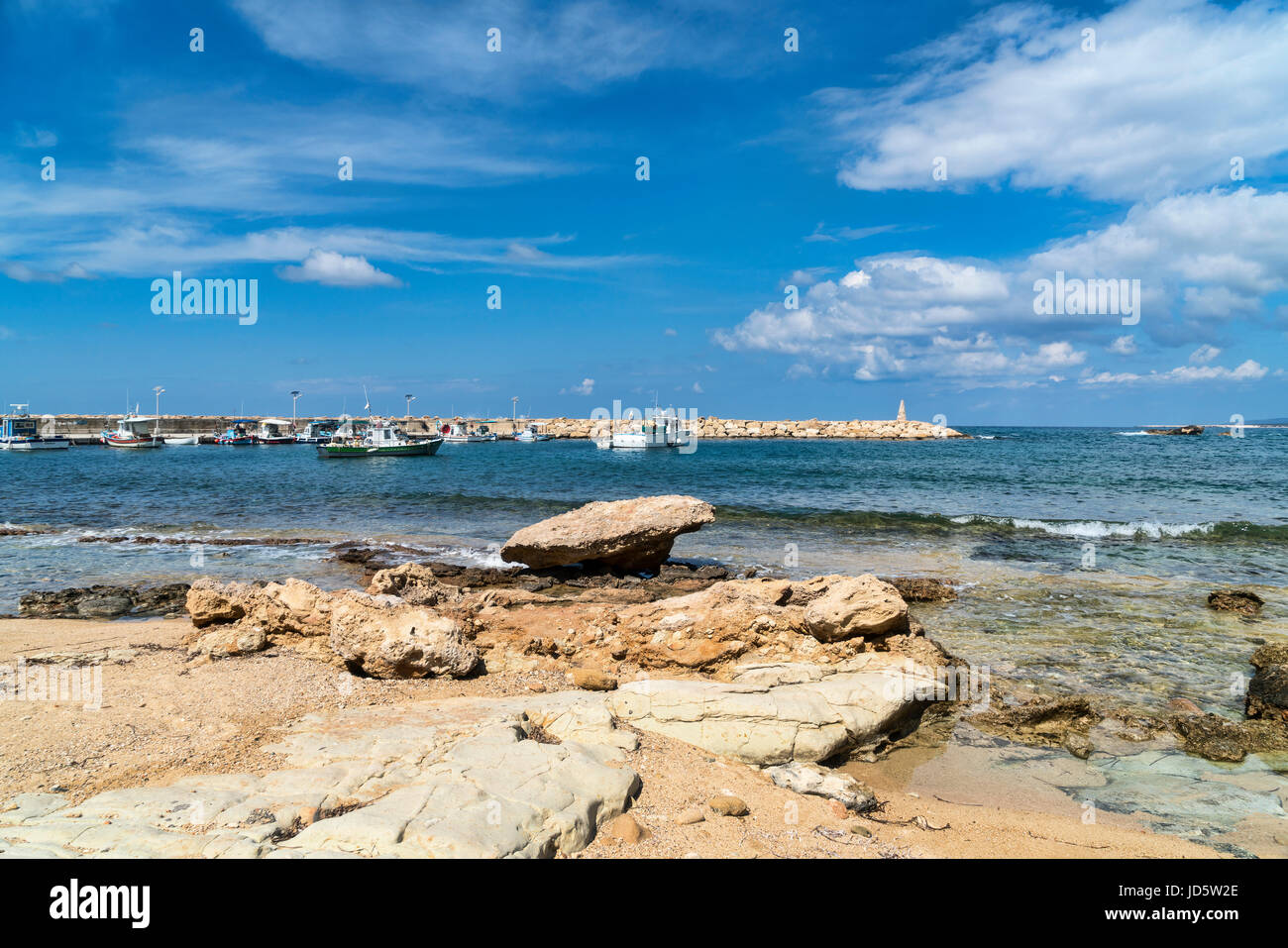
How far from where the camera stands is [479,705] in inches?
250

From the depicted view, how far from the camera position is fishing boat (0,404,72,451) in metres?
88.5

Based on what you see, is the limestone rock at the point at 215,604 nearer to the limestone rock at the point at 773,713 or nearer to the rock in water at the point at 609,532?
the rock in water at the point at 609,532

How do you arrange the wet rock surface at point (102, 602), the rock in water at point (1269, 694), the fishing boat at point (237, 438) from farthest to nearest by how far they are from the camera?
the fishing boat at point (237, 438)
the wet rock surface at point (102, 602)
the rock in water at point (1269, 694)

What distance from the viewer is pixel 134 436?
93.1 m

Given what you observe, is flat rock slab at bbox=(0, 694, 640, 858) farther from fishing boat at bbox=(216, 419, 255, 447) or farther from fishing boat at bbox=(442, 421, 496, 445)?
fishing boat at bbox=(216, 419, 255, 447)

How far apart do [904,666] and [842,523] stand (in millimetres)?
16295

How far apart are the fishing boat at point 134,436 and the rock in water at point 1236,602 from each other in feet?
367

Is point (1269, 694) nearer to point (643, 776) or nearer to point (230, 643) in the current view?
point (643, 776)

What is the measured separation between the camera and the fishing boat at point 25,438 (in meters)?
88.5

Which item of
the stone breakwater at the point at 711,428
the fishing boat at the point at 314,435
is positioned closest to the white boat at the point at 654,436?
the stone breakwater at the point at 711,428

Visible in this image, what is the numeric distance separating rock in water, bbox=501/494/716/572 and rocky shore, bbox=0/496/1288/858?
281cm
